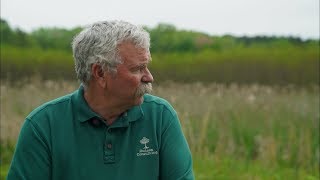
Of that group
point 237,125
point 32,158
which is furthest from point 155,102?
point 237,125

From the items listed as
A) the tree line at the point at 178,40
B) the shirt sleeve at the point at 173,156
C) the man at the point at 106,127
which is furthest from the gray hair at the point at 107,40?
the tree line at the point at 178,40

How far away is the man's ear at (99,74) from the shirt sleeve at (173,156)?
0.31m

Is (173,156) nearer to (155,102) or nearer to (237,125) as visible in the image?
(155,102)

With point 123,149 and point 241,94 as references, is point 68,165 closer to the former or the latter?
point 123,149

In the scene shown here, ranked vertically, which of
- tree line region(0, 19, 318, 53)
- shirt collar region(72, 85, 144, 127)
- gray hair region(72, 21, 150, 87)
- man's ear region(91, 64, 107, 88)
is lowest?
tree line region(0, 19, 318, 53)

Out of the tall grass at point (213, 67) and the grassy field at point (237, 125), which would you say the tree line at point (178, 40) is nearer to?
the tall grass at point (213, 67)

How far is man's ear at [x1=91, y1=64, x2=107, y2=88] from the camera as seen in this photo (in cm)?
252

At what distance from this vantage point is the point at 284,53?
13.5 m

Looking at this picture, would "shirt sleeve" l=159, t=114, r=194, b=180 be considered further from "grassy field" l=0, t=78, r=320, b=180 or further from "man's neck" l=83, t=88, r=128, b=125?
"grassy field" l=0, t=78, r=320, b=180

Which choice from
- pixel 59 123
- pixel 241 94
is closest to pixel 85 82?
pixel 59 123

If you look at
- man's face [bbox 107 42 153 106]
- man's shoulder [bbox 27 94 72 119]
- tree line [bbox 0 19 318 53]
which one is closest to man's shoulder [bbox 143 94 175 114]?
man's face [bbox 107 42 153 106]

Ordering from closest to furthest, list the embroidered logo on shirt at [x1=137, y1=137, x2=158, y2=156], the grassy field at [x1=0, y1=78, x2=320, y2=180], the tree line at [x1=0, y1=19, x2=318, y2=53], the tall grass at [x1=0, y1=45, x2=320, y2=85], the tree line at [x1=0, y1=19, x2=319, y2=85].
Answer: the embroidered logo on shirt at [x1=137, y1=137, x2=158, y2=156], the grassy field at [x1=0, y1=78, x2=320, y2=180], the tall grass at [x1=0, y1=45, x2=320, y2=85], the tree line at [x1=0, y1=19, x2=319, y2=85], the tree line at [x1=0, y1=19, x2=318, y2=53]

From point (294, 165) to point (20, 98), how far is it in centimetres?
398

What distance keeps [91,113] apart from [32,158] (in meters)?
0.28
